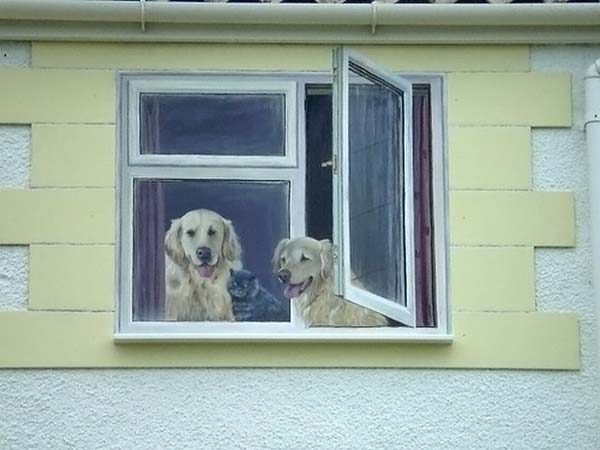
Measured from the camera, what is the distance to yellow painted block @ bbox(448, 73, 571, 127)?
8141 millimetres

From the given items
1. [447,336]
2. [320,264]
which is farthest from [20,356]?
[447,336]

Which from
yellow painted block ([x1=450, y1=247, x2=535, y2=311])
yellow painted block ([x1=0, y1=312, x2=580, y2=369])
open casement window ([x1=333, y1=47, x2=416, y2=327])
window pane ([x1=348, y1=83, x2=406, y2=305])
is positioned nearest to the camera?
open casement window ([x1=333, y1=47, x2=416, y2=327])

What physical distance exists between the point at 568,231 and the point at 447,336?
2.46 feet

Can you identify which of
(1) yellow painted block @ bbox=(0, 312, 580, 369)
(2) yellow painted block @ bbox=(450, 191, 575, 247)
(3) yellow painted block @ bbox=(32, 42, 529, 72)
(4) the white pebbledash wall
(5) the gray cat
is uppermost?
(3) yellow painted block @ bbox=(32, 42, 529, 72)

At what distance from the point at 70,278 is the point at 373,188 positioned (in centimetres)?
143

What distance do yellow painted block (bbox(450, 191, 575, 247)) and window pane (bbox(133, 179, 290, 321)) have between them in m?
0.82

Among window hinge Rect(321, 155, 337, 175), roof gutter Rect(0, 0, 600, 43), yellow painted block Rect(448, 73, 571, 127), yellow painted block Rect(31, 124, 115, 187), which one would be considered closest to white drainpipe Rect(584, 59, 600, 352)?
yellow painted block Rect(448, 73, 571, 127)

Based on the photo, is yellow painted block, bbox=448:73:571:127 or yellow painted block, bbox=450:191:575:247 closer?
yellow painted block, bbox=450:191:575:247

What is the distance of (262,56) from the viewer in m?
8.20

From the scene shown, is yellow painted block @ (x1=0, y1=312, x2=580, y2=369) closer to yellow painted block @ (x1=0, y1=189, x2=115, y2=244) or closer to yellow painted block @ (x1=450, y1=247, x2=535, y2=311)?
yellow painted block @ (x1=450, y1=247, x2=535, y2=311)

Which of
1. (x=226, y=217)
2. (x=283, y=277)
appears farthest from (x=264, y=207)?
(x=283, y=277)

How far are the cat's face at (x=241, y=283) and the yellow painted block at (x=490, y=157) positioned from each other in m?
1.02

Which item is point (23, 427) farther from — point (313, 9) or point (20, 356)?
point (313, 9)

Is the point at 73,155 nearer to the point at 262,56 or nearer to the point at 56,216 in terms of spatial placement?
the point at 56,216
